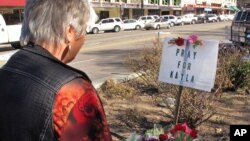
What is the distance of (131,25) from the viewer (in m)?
45.2

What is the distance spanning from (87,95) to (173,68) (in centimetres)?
357

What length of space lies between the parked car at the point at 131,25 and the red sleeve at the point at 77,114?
139ft

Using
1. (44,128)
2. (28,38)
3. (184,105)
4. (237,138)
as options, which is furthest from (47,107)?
(184,105)

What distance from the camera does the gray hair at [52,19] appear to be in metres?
1.90

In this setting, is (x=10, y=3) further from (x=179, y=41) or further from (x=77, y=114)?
(x=77, y=114)

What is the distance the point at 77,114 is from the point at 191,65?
3.52m

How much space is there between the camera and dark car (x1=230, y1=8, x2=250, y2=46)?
54.4ft

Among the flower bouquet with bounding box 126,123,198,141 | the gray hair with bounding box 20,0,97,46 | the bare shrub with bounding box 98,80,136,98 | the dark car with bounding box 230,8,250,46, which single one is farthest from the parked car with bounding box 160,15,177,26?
the gray hair with bounding box 20,0,97,46

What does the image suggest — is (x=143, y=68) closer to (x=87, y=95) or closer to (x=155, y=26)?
(x=87, y=95)

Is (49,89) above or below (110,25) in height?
above

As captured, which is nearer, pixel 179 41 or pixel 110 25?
pixel 179 41

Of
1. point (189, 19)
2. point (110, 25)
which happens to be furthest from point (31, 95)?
point (189, 19)

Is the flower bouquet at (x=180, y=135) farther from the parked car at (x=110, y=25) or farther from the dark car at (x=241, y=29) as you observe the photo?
the parked car at (x=110, y=25)

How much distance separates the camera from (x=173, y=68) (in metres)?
5.25
